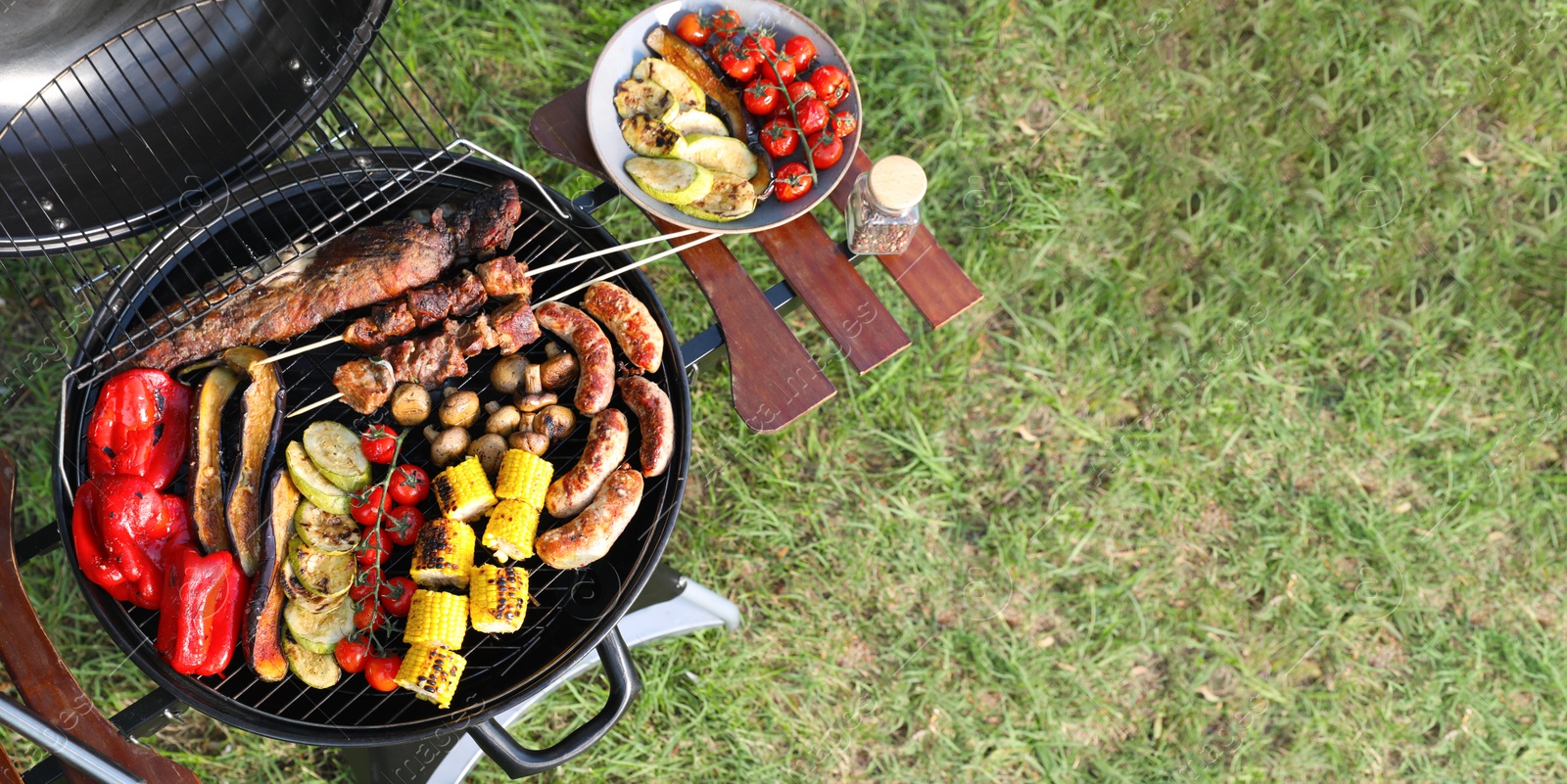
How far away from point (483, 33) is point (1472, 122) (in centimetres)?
678

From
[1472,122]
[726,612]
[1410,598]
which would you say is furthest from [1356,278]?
[726,612]

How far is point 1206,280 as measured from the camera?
6031 mm

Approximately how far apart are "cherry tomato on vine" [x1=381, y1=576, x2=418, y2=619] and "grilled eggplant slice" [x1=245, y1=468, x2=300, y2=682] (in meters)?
0.37

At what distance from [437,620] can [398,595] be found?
0.28 metres

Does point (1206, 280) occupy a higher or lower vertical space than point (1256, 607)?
higher

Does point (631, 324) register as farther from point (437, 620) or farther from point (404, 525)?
point (437, 620)

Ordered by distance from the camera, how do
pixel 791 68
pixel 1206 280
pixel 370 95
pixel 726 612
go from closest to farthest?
pixel 791 68, pixel 726 612, pixel 370 95, pixel 1206 280

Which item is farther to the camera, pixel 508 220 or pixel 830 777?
pixel 830 777

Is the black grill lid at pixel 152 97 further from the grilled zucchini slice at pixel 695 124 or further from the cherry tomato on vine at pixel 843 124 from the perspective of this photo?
the cherry tomato on vine at pixel 843 124

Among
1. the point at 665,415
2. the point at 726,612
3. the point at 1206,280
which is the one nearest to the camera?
the point at 665,415

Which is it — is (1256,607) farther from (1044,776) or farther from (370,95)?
(370,95)

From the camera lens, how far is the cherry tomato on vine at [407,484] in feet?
12.0

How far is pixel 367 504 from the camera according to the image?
3629 mm

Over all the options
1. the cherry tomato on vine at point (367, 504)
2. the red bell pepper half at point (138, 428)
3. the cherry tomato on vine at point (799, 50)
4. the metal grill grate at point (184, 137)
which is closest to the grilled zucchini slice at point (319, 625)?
the cherry tomato on vine at point (367, 504)
